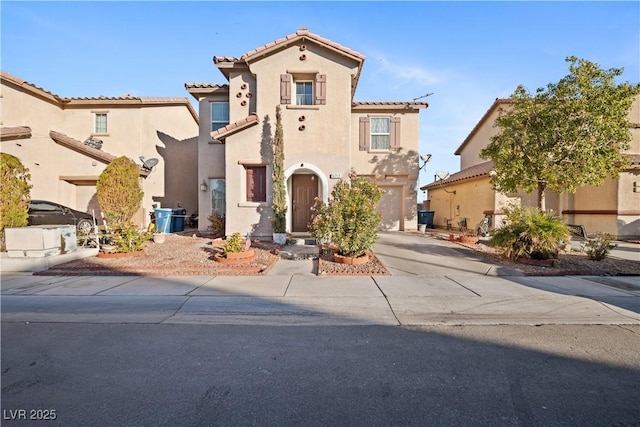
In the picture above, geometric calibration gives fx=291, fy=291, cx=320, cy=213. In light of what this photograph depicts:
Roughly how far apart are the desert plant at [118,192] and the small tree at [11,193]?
1769 mm

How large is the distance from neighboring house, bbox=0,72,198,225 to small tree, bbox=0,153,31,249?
209 inches

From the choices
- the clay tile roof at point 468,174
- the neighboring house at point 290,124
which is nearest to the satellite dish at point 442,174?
the clay tile roof at point 468,174

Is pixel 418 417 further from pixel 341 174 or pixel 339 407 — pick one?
pixel 341 174

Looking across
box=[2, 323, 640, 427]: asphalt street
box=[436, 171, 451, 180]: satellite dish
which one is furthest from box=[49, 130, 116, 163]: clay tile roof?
box=[436, 171, 451, 180]: satellite dish

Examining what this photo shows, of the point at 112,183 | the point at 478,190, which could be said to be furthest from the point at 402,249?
the point at 112,183

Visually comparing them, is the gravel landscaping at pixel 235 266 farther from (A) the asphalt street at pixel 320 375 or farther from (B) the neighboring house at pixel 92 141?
(B) the neighboring house at pixel 92 141

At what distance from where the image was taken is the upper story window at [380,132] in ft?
47.9

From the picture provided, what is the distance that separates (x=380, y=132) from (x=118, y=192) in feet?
37.4

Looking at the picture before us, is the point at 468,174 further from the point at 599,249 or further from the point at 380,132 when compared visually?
the point at 599,249

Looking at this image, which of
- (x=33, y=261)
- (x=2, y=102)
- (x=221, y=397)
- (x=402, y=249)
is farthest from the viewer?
(x=2, y=102)

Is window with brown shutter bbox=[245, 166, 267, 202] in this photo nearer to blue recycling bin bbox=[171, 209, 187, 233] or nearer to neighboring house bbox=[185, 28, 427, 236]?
neighboring house bbox=[185, 28, 427, 236]

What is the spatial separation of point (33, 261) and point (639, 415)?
10814mm

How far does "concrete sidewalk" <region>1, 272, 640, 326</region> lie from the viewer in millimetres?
4430

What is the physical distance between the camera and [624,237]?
1249 centimetres
